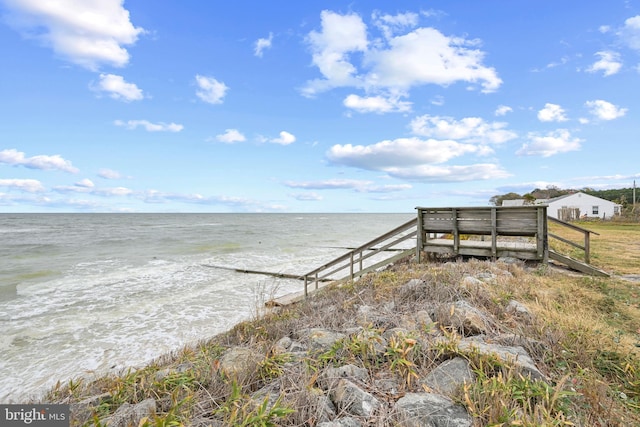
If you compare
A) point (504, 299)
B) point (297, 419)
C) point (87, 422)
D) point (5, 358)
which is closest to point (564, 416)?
point (297, 419)

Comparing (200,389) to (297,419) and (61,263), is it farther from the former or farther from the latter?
(61,263)

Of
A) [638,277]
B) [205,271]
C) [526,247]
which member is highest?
[526,247]

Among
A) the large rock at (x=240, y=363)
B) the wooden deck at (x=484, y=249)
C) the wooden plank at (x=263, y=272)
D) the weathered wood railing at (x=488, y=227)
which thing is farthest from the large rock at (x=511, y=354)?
the wooden plank at (x=263, y=272)

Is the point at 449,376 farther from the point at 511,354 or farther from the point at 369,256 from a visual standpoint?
the point at 369,256

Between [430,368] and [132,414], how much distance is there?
2.45 meters

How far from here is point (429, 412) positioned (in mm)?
2195

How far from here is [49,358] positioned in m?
6.53

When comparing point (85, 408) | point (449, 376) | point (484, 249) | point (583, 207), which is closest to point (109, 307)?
point (85, 408)

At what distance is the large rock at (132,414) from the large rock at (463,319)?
2952mm

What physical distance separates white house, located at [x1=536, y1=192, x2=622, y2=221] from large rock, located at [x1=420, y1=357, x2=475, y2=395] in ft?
149

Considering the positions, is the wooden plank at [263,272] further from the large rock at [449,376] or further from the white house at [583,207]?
the white house at [583,207]

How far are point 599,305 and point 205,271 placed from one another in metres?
14.7

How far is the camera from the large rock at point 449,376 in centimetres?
243

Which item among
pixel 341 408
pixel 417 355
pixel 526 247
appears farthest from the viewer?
pixel 526 247
